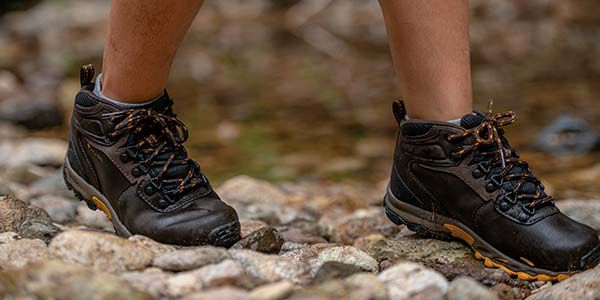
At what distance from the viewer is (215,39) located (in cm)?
1139

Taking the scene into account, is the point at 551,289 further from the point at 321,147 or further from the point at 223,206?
the point at 321,147

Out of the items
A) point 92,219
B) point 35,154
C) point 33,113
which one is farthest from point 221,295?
point 33,113

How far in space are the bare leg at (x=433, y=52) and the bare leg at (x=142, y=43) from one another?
1.68 feet

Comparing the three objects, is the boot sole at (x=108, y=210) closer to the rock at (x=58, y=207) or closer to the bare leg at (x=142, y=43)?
the bare leg at (x=142, y=43)

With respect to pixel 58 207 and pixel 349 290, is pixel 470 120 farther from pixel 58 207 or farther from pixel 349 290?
pixel 58 207

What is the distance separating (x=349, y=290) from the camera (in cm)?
158

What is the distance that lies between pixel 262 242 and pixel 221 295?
0.56 m

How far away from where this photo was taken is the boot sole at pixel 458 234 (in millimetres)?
1991

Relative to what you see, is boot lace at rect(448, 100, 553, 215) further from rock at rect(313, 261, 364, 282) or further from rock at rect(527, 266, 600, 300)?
rock at rect(313, 261, 364, 282)

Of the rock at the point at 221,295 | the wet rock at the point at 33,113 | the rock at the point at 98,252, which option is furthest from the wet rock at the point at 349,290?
the wet rock at the point at 33,113

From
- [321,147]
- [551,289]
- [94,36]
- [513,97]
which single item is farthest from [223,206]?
[94,36]

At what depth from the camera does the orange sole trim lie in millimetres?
1973

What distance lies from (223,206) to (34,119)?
4.52 m

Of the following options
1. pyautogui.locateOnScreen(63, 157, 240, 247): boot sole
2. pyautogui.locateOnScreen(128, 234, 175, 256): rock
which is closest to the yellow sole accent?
pyautogui.locateOnScreen(63, 157, 240, 247): boot sole
